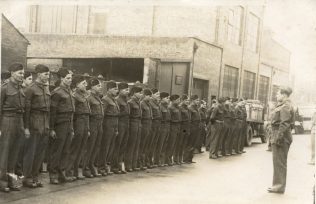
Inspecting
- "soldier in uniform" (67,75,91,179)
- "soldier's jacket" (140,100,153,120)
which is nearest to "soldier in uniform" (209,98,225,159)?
"soldier's jacket" (140,100,153,120)

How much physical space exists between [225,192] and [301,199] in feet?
3.92

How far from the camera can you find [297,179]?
987 centimetres

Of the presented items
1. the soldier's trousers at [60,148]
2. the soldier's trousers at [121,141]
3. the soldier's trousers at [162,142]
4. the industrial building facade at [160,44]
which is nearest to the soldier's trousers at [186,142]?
the soldier's trousers at [162,142]

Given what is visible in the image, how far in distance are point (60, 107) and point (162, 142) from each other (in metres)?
3.27

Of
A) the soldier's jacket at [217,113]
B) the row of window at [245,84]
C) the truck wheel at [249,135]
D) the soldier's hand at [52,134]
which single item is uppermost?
the row of window at [245,84]

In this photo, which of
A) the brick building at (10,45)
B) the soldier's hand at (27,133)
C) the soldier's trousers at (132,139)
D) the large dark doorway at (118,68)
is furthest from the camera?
the large dark doorway at (118,68)

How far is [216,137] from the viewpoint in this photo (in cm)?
1311

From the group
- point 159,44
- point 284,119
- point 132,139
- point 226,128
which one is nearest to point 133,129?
point 132,139

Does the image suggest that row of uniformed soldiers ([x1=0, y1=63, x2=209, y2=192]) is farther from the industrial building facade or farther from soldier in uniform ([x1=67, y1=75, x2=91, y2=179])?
the industrial building facade

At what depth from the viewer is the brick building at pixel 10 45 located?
13.0 meters

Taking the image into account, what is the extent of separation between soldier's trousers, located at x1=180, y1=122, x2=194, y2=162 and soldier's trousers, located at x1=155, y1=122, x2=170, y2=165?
694 mm

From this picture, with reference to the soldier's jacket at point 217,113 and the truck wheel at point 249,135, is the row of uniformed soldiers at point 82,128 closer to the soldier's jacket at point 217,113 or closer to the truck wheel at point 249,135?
the soldier's jacket at point 217,113

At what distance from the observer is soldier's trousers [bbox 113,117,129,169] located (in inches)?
349

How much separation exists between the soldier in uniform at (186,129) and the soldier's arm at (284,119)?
11.2ft
